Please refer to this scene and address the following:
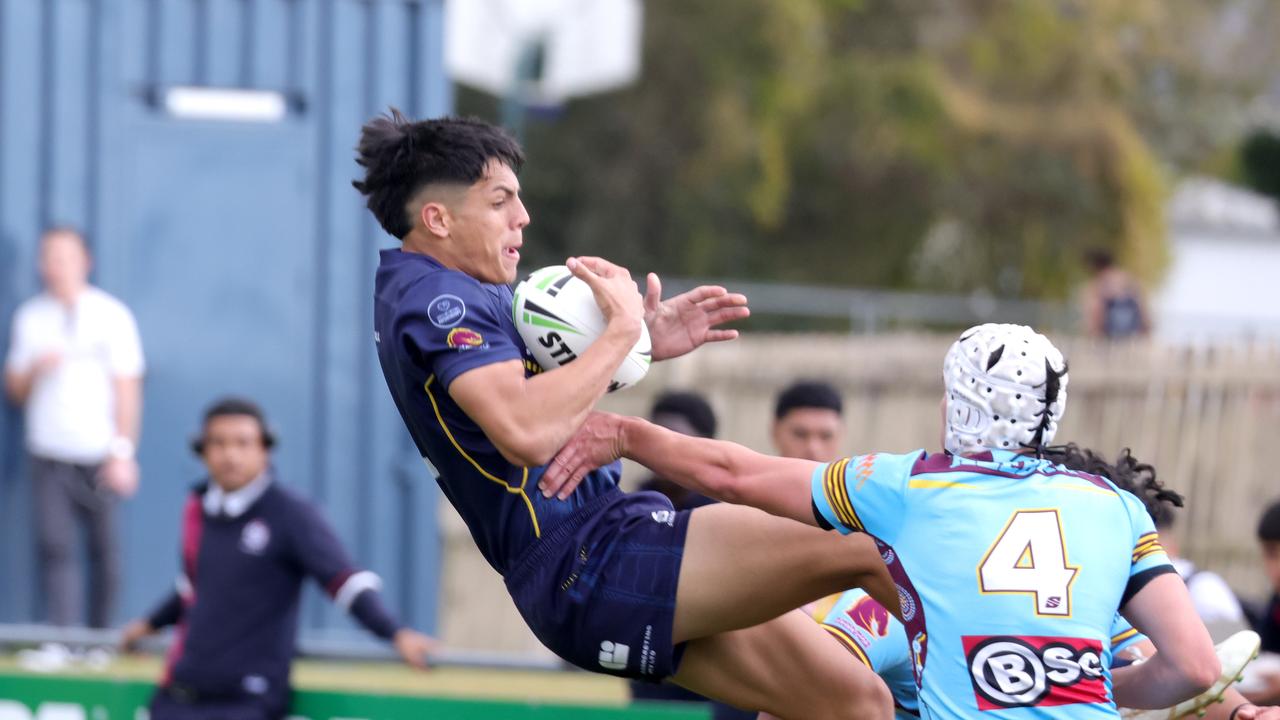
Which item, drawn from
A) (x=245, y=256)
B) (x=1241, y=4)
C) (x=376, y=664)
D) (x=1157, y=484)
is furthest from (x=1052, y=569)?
(x=1241, y=4)

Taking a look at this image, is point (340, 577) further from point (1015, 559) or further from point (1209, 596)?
point (1015, 559)

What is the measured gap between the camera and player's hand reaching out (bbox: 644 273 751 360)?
5539mm

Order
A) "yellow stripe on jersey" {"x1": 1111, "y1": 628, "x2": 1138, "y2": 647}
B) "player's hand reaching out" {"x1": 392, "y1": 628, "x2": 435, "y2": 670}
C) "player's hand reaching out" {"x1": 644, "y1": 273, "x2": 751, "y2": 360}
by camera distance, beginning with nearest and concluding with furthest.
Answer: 1. "yellow stripe on jersey" {"x1": 1111, "y1": 628, "x2": 1138, "y2": 647}
2. "player's hand reaching out" {"x1": 644, "y1": 273, "x2": 751, "y2": 360}
3. "player's hand reaching out" {"x1": 392, "y1": 628, "x2": 435, "y2": 670}

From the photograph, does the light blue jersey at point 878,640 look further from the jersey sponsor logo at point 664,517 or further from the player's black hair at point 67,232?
the player's black hair at point 67,232

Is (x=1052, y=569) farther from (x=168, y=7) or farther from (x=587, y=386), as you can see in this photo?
(x=168, y=7)

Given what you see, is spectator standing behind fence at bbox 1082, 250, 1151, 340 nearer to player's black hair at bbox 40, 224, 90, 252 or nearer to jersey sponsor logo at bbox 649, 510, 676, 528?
player's black hair at bbox 40, 224, 90, 252

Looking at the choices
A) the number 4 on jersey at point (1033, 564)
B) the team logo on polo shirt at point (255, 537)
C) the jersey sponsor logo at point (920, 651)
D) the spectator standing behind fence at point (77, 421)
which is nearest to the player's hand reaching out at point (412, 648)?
the team logo on polo shirt at point (255, 537)

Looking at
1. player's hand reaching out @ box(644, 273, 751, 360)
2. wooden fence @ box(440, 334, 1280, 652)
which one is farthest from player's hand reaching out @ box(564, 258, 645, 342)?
wooden fence @ box(440, 334, 1280, 652)

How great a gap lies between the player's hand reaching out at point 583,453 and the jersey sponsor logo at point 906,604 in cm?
94

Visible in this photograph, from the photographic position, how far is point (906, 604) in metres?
4.55

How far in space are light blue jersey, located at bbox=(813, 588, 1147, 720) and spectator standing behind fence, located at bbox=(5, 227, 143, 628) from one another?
558cm

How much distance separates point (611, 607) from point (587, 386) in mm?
646

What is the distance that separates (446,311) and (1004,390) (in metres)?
1.54

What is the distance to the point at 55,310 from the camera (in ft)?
34.1
